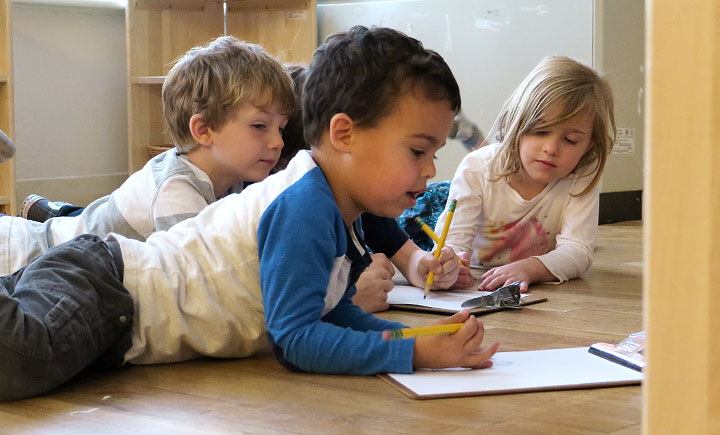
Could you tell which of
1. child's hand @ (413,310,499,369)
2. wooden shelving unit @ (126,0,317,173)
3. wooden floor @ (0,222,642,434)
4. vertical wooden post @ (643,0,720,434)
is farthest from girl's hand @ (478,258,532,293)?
wooden shelving unit @ (126,0,317,173)

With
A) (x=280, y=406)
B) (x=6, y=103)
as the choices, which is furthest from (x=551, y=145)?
(x=6, y=103)

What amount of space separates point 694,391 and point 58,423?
69cm

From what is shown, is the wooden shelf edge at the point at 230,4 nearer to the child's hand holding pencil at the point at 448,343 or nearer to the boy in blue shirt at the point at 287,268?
the boy in blue shirt at the point at 287,268

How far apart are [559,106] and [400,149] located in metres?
0.81

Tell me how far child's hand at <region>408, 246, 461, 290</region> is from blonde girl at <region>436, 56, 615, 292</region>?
0.09 metres

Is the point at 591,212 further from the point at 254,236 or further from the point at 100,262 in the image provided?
the point at 100,262

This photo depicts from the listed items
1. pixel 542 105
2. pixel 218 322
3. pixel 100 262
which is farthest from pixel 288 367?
pixel 542 105

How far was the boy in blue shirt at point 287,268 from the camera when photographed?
109 centimetres

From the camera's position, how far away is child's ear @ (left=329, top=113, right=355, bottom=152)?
3.81 feet

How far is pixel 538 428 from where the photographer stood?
3.01ft

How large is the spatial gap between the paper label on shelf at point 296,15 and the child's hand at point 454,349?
8.70 feet

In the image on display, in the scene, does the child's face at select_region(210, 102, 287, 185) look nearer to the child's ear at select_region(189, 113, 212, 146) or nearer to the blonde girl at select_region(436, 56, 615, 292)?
the child's ear at select_region(189, 113, 212, 146)

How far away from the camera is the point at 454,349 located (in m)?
1.08

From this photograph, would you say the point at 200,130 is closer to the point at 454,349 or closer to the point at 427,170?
the point at 427,170
